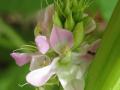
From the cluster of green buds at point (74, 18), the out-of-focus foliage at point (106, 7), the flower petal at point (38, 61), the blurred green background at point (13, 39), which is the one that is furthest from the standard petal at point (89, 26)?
the blurred green background at point (13, 39)

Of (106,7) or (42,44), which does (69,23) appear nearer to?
(42,44)

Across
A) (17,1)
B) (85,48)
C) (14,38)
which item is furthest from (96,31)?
(14,38)

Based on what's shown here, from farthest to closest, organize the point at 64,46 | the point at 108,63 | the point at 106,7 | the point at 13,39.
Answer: the point at 13,39
the point at 106,7
the point at 64,46
the point at 108,63

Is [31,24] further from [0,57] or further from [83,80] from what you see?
[83,80]

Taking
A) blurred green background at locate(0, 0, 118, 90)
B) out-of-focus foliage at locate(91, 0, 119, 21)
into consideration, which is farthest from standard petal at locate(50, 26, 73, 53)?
blurred green background at locate(0, 0, 118, 90)

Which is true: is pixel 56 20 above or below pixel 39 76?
above

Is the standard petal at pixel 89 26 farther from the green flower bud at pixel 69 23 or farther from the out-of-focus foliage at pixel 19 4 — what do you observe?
the out-of-focus foliage at pixel 19 4

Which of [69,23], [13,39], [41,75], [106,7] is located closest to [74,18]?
[69,23]
